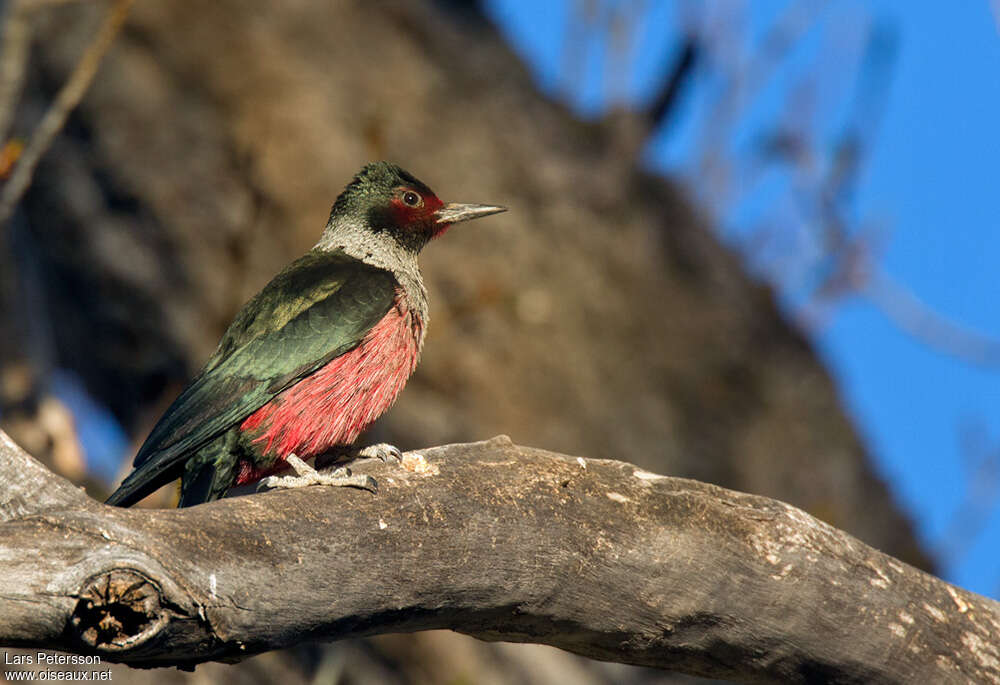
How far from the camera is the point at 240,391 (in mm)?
4730

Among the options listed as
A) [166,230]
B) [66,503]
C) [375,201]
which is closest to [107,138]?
[166,230]

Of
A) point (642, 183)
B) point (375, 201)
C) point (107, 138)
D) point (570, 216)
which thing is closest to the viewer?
point (375, 201)

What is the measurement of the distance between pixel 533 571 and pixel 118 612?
1.21m

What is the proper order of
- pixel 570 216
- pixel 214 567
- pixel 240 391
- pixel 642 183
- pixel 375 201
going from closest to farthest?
1. pixel 214 567
2. pixel 240 391
3. pixel 375 201
4. pixel 570 216
5. pixel 642 183

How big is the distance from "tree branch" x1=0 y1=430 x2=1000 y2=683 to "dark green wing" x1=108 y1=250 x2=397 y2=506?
Answer: 3.07 feet

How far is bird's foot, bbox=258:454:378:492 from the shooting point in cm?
376

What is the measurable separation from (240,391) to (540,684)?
4.11 metres

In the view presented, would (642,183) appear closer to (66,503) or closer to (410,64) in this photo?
(410,64)

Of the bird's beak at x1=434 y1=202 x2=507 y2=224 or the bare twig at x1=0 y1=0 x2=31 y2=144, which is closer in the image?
the bare twig at x1=0 y1=0 x2=31 y2=144

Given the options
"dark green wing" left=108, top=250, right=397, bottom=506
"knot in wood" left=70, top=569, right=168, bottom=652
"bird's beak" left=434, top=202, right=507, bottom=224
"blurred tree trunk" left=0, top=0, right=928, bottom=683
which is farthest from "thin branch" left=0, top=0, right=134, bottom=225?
"blurred tree trunk" left=0, top=0, right=928, bottom=683

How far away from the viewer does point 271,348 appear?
4.91 meters

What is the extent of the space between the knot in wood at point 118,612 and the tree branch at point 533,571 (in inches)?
0.4

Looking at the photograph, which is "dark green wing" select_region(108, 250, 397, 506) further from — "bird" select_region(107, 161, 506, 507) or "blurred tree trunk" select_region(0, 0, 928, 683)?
"blurred tree trunk" select_region(0, 0, 928, 683)

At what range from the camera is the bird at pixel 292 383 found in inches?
179
